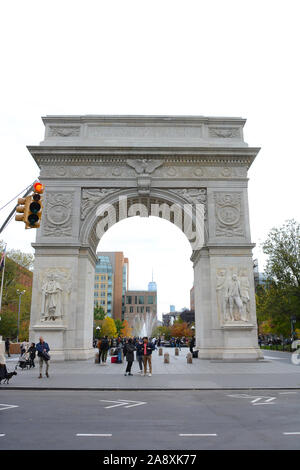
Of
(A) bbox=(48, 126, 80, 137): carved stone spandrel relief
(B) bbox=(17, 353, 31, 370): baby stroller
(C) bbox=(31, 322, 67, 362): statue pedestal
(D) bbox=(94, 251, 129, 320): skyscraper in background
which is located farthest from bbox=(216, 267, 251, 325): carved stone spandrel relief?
(D) bbox=(94, 251, 129, 320): skyscraper in background

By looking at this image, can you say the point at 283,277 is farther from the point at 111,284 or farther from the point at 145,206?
the point at 111,284

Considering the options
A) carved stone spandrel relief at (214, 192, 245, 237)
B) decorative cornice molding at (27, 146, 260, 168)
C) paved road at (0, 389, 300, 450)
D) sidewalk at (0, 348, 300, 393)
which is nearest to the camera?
paved road at (0, 389, 300, 450)

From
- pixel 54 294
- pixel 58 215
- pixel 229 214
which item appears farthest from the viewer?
pixel 229 214

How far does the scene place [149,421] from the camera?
800cm

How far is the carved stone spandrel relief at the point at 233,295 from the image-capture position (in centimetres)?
2453

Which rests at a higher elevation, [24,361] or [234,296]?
[234,296]

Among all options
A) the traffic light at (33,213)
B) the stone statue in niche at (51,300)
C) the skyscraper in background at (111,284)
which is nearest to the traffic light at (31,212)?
the traffic light at (33,213)

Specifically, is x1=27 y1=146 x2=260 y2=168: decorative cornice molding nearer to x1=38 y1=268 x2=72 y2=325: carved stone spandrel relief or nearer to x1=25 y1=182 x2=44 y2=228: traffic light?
x1=38 y1=268 x2=72 y2=325: carved stone spandrel relief

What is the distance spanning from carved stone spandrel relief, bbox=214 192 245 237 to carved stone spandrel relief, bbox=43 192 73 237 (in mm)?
10468

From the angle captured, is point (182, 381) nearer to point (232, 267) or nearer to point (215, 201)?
point (232, 267)

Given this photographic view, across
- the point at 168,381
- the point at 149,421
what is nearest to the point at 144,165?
the point at 168,381

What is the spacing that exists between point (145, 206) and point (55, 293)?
31.1ft

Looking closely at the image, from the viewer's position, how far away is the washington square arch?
24.6 m
